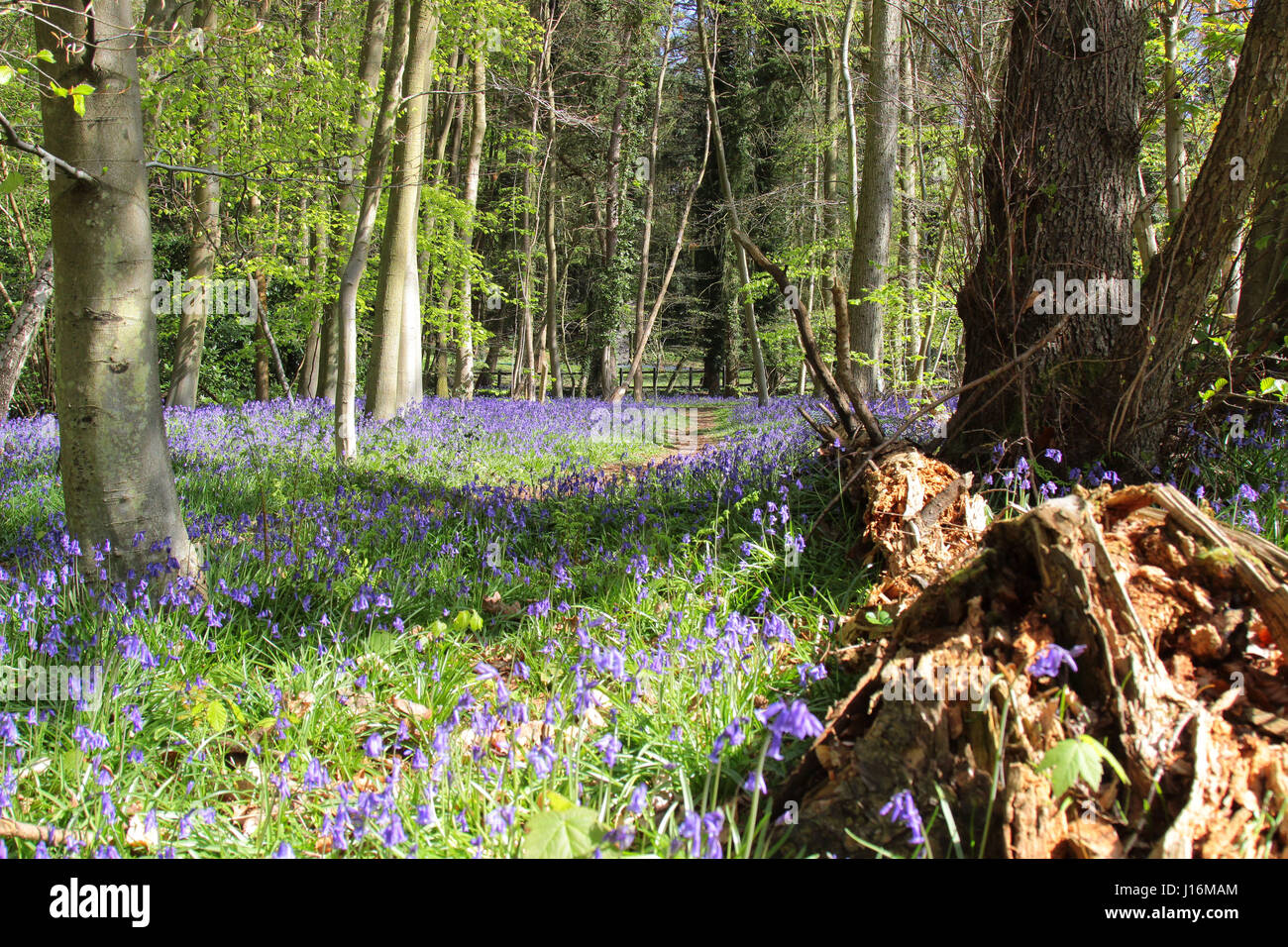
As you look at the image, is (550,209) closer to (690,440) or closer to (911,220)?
(690,440)

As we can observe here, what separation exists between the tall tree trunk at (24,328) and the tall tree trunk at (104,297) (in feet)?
21.5

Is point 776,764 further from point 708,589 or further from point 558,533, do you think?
point 558,533

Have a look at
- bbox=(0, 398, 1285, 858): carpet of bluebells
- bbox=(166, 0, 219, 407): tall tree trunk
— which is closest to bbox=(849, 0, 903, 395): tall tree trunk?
bbox=(0, 398, 1285, 858): carpet of bluebells

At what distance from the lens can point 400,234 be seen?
441 inches

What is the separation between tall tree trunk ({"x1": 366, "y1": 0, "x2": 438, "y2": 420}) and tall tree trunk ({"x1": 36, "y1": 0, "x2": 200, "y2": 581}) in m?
6.98

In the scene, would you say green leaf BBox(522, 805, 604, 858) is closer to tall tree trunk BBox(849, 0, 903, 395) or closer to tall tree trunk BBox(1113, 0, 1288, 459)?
tall tree trunk BBox(1113, 0, 1288, 459)

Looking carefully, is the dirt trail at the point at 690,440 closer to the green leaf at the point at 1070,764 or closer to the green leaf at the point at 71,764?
the green leaf at the point at 71,764

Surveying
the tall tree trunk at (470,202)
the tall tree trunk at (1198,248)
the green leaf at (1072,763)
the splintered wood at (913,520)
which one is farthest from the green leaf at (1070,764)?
the tall tree trunk at (470,202)

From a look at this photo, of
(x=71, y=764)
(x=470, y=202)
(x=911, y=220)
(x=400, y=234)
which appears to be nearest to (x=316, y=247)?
(x=470, y=202)

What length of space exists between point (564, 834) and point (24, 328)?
10776mm

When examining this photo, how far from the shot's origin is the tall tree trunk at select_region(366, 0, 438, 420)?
10.6m

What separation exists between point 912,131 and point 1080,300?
11.7 meters

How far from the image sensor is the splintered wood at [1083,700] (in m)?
1.81
